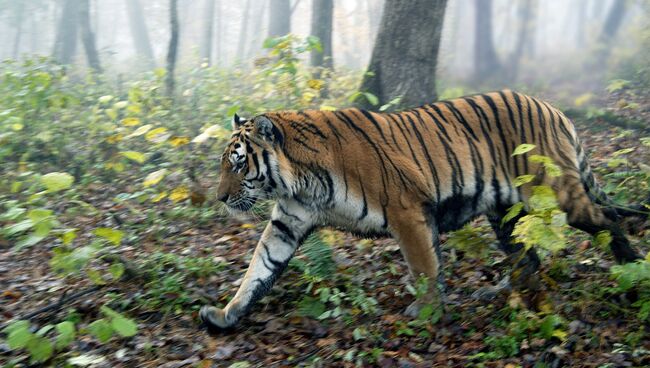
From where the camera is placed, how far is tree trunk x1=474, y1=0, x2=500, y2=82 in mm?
13415

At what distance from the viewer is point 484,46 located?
15.5 metres

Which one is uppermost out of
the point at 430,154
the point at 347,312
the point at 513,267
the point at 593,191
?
the point at 430,154

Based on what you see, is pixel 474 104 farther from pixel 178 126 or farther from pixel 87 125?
pixel 87 125

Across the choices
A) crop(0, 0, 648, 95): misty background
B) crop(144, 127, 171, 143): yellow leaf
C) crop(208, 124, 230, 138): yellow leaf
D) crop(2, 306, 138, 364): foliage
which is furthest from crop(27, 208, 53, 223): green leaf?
crop(0, 0, 648, 95): misty background

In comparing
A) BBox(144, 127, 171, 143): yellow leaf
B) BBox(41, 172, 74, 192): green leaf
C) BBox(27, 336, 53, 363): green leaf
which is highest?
BBox(41, 172, 74, 192): green leaf

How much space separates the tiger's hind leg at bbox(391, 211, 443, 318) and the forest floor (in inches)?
8.2

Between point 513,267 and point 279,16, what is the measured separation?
782 inches

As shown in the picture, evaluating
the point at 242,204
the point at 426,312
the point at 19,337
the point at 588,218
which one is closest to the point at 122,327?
the point at 19,337

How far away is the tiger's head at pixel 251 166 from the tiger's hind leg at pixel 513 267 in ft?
6.09

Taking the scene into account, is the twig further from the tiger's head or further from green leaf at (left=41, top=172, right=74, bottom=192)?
the tiger's head

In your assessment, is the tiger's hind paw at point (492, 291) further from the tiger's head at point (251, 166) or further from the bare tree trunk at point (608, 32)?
the bare tree trunk at point (608, 32)

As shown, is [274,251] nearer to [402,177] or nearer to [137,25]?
[402,177]

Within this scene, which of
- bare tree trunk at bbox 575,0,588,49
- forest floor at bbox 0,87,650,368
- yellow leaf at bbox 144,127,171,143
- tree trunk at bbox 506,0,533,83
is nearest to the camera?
forest floor at bbox 0,87,650,368

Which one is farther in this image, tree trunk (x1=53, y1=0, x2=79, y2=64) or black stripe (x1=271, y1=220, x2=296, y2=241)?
tree trunk (x1=53, y1=0, x2=79, y2=64)
